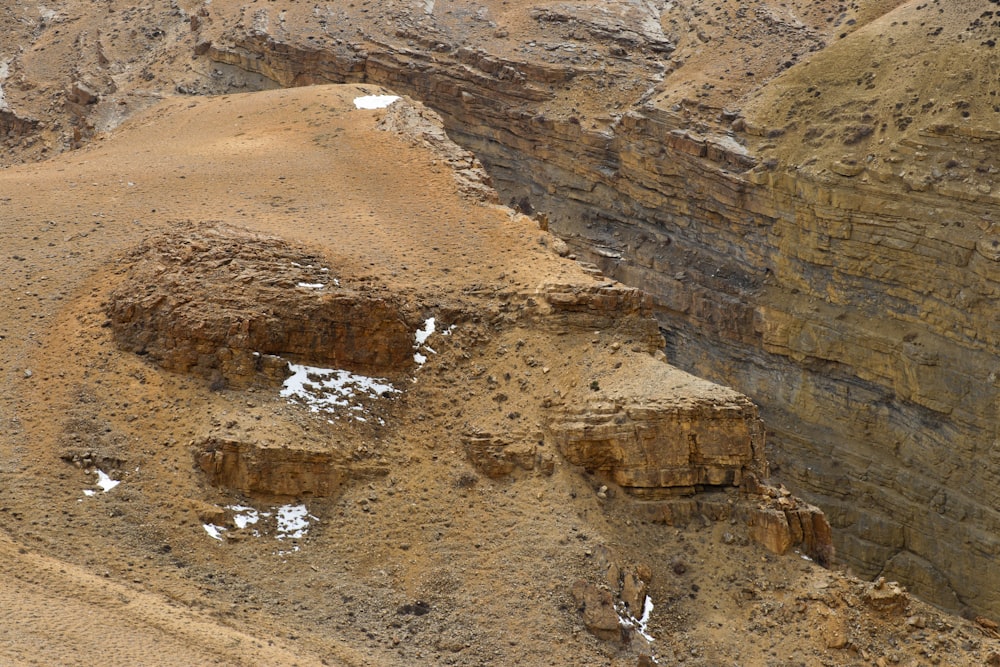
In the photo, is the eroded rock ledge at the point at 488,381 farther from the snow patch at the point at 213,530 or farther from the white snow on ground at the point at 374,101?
the white snow on ground at the point at 374,101

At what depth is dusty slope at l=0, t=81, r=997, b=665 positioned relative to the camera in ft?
81.6

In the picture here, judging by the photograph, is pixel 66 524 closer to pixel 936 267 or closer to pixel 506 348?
pixel 506 348

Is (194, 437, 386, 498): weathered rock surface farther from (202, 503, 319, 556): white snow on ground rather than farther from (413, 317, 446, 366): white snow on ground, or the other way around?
(413, 317, 446, 366): white snow on ground

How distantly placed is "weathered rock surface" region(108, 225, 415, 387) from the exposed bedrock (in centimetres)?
2125

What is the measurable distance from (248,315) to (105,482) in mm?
4610

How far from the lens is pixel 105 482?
2642cm

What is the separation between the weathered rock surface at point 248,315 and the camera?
28.8 m

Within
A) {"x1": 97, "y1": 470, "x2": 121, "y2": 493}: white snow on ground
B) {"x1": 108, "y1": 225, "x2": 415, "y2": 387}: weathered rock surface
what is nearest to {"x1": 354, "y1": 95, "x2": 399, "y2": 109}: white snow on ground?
{"x1": 108, "y1": 225, "x2": 415, "y2": 387}: weathered rock surface

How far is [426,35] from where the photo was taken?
196ft

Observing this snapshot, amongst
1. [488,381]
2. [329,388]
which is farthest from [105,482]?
[488,381]

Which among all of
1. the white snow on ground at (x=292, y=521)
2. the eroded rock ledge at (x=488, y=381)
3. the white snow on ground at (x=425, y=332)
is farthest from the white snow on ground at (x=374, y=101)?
the white snow on ground at (x=292, y=521)

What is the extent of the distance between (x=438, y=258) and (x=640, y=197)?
23923mm

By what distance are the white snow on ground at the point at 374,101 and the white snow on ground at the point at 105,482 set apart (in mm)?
17671

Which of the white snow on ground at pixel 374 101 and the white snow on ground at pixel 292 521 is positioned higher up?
the white snow on ground at pixel 374 101
